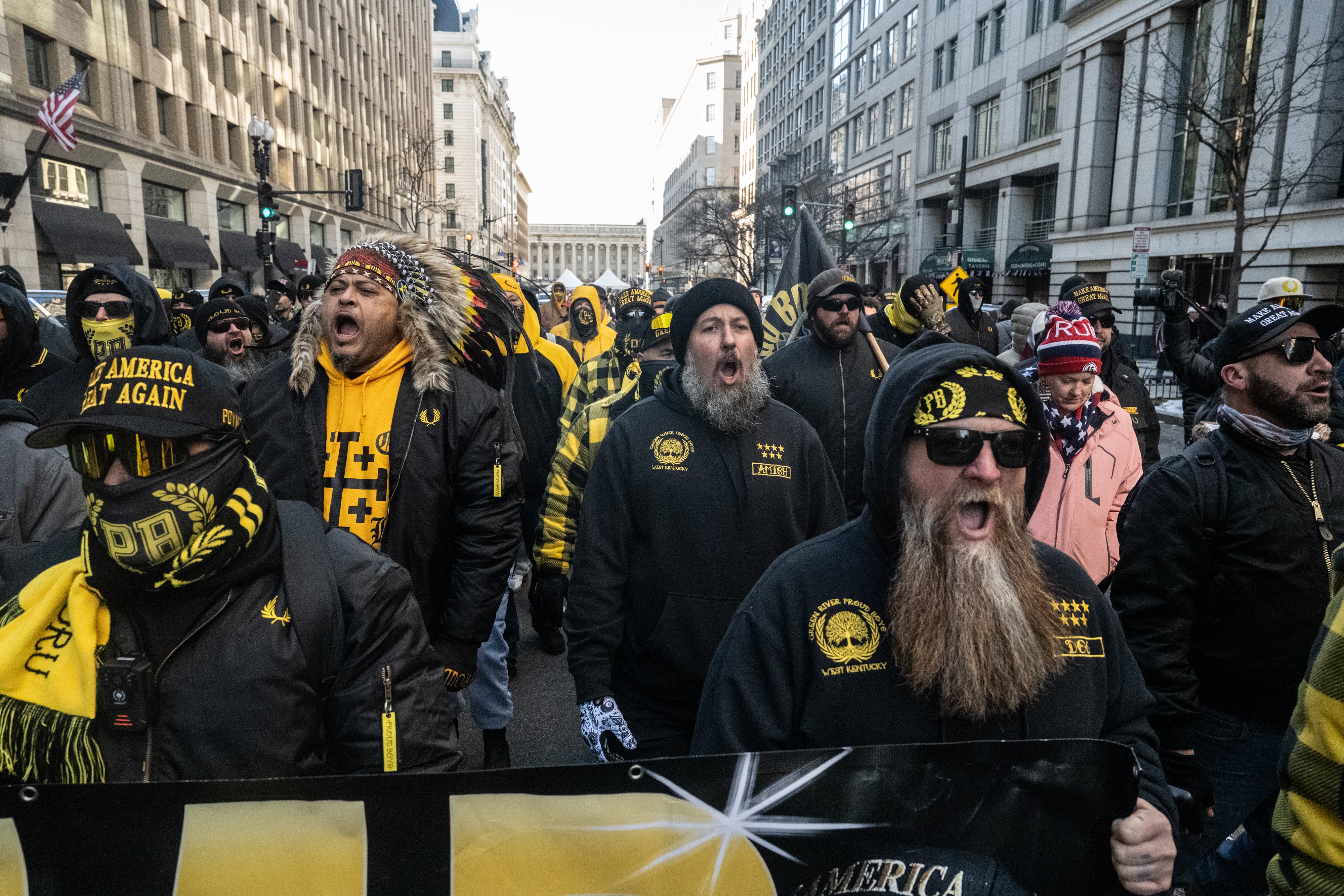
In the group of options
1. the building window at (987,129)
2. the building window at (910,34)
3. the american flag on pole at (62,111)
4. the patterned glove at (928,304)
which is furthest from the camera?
the building window at (910,34)

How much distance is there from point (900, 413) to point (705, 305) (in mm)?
1879

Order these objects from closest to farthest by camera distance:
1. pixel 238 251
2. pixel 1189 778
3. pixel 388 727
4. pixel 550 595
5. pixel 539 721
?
pixel 388 727, pixel 1189 778, pixel 550 595, pixel 539 721, pixel 238 251

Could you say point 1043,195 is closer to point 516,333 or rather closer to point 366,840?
point 516,333

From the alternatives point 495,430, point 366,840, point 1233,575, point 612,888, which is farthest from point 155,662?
point 1233,575

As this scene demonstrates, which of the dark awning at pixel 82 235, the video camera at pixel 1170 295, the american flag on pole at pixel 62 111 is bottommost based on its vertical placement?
the video camera at pixel 1170 295

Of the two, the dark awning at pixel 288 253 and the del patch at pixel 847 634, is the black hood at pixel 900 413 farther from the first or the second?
the dark awning at pixel 288 253

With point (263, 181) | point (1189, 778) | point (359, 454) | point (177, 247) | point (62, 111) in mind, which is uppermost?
point (62, 111)

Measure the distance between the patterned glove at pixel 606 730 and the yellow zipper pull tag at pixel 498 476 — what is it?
88 centimetres

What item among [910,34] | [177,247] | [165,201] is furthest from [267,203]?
[910,34]

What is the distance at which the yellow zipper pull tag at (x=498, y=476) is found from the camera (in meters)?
3.33

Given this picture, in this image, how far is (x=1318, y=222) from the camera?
64.0ft

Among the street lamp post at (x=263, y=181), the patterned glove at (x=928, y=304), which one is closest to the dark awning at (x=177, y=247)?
the street lamp post at (x=263, y=181)

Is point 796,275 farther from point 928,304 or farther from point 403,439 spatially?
point 403,439

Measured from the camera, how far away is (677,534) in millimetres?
3129
